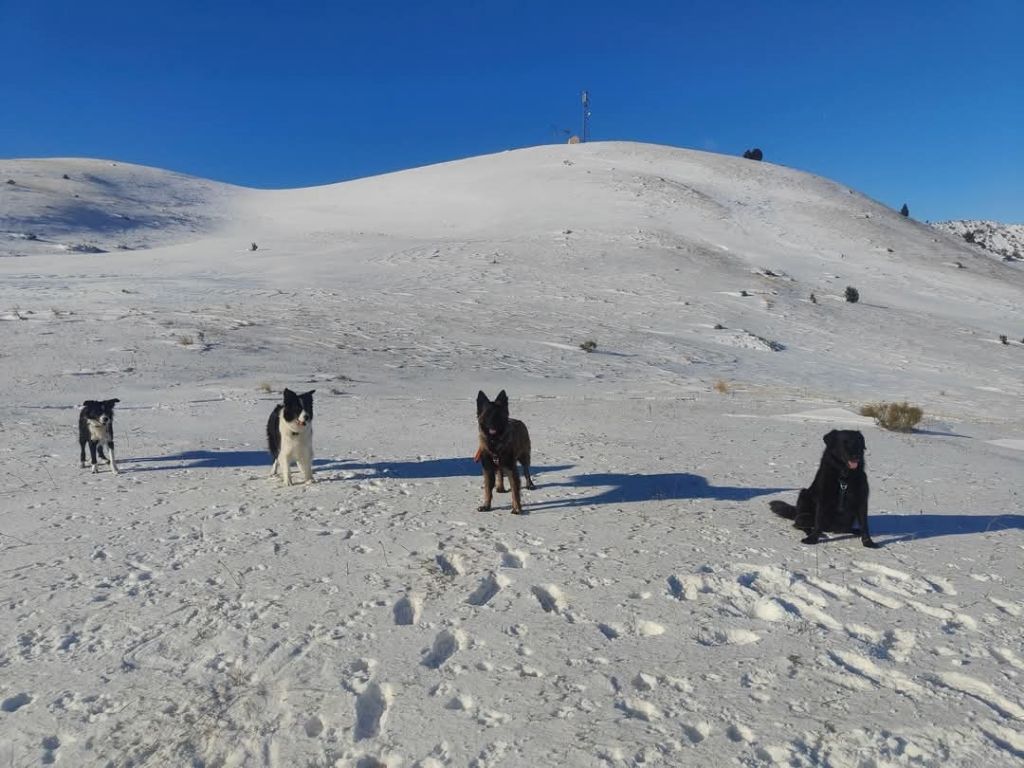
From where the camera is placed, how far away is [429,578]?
5359 millimetres

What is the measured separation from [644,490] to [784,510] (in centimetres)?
173

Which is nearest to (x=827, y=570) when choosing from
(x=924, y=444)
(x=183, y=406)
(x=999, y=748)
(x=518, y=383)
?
(x=999, y=748)

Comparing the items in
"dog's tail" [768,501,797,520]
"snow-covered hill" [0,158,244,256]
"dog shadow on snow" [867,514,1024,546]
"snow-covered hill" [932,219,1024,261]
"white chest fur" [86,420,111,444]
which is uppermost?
"snow-covered hill" [932,219,1024,261]

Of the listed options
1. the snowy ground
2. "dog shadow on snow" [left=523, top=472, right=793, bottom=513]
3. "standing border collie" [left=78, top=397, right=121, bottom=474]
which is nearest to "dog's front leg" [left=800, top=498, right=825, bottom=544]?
the snowy ground

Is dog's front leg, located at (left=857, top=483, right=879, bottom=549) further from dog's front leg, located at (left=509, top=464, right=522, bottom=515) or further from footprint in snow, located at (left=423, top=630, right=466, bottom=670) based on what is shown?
Result: footprint in snow, located at (left=423, top=630, right=466, bottom=670)

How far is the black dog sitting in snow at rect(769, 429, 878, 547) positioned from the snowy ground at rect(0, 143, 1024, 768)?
0.21 m

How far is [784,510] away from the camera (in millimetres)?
6844

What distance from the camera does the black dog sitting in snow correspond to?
596cm

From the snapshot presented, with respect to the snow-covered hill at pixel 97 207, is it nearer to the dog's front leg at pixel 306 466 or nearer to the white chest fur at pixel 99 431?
the white chest fur at pixel 99 431

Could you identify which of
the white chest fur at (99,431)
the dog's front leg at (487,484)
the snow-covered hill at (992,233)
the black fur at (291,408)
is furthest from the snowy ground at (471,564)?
the snow-covered hill at (992,233)

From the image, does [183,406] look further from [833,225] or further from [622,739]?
[833,225]

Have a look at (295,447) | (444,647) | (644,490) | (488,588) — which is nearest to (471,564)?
(488,588)

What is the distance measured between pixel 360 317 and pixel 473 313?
4.62 m

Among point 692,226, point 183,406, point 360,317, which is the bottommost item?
point 183,406
